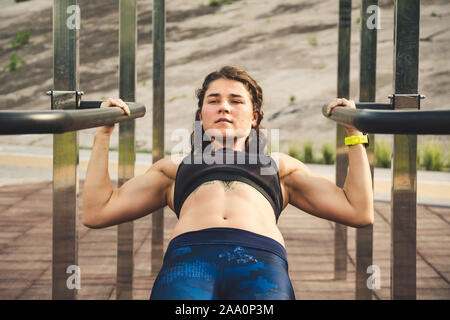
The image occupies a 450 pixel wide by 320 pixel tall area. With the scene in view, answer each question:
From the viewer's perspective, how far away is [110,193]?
175cm

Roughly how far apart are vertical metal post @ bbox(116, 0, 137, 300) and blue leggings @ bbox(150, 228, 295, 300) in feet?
2.79

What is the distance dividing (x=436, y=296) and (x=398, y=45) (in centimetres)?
144

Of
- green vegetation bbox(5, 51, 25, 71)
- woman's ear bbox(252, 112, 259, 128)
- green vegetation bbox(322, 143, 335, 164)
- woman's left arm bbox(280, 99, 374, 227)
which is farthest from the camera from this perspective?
green vegetation bbox(5, 51, 25, 71)

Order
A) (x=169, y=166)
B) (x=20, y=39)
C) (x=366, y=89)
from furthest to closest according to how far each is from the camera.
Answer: (x=20, y=39) < (x=366, y=89) < (x=169, y=166)

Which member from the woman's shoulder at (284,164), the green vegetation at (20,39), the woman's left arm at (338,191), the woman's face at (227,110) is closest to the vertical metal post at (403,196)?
the woman's left arm at (338,191)

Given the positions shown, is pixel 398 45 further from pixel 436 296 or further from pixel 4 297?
pixel 4 297

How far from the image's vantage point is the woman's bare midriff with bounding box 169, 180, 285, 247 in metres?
1.53

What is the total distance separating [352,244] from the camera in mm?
3334

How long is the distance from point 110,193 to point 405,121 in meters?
1.00

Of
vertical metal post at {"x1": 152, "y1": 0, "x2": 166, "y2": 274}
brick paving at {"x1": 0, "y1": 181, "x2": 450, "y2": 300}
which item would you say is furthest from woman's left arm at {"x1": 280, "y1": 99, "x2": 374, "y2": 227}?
vertical metal post at {"x1": 152, "y1": 0, "x2": 166, "y2": 274}

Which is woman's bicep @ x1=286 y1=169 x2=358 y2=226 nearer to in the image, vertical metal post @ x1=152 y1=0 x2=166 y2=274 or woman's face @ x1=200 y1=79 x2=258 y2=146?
woman's face @ x1=200 y1=79 x2=258 y2=146

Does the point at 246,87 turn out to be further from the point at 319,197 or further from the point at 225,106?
the point at 319,197

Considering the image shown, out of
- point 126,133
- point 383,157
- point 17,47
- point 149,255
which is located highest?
point 17,47

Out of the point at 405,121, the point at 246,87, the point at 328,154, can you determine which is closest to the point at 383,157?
the point at 328,154
